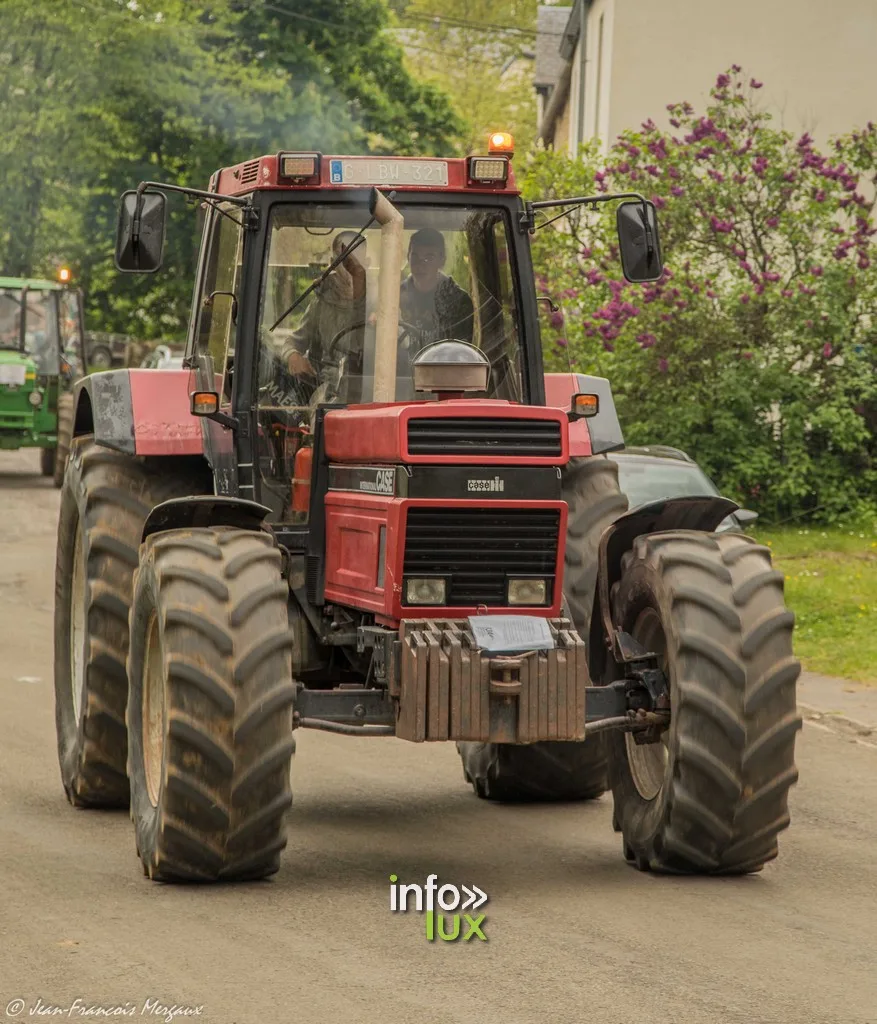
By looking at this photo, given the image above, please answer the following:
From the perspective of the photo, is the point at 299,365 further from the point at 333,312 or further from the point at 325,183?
the point at 325,183

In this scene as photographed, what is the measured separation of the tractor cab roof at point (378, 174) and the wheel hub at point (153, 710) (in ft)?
6.42

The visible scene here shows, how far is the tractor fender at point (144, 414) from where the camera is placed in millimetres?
8914

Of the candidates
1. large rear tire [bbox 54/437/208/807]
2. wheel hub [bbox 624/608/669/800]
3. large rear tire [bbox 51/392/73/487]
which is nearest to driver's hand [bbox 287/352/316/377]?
large rear tire [bbox 54/437/208/807]

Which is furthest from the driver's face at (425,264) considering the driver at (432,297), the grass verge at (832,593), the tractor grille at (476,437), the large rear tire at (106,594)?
the grass verge at (832,593)

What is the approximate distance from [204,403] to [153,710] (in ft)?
4.18

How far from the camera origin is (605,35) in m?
31.1

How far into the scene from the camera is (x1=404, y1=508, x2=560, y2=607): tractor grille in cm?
746

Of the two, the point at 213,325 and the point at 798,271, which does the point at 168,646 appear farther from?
the point at 798,271

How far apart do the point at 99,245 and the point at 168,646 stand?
41.4 metres

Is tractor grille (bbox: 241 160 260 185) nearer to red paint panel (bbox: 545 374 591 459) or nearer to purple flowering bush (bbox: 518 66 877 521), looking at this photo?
red paint panel (bbox: 545 374 591 459)

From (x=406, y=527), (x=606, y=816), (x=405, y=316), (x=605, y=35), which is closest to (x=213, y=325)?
(x=405, y=316)

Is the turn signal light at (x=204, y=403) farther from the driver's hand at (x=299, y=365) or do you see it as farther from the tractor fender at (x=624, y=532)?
the tractor fender at (x=624, y=532)

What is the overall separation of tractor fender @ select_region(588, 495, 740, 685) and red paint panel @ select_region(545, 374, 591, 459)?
907 millimetres

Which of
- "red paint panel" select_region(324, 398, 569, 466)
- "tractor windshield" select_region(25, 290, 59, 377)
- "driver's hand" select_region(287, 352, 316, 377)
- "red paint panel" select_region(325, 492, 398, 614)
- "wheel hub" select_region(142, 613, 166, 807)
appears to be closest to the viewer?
"red paint panel" select_region(324, 398, 569, 466)
